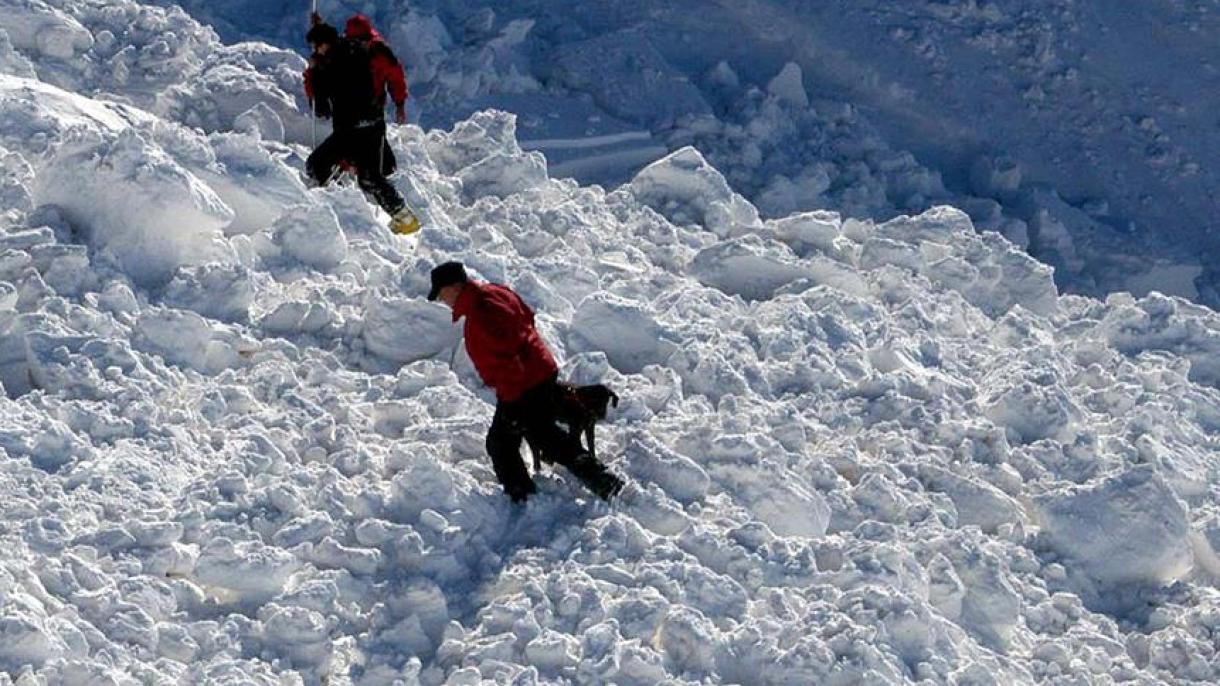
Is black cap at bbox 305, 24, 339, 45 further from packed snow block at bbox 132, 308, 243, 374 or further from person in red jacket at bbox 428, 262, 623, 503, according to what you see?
person in red jacket at bbox 428, 262, 623, 503

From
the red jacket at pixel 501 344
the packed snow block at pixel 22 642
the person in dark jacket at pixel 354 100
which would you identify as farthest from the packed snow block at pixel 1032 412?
the packed snow block at pixel 22 642

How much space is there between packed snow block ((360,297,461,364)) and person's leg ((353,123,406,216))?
145 cm

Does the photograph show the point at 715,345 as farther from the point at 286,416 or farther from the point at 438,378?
the point at 286,416

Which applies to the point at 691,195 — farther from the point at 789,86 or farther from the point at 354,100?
the point at 789,86

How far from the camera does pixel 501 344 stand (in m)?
7.71

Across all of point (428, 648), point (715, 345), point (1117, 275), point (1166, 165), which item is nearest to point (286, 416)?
point (428, 648)

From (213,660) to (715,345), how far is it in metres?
3.55

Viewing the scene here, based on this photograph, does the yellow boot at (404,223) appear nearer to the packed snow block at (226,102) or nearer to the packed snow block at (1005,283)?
the packed snow block at (226,102)

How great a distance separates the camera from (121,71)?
11.2 metres

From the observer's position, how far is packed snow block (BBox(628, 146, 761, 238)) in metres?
11.3

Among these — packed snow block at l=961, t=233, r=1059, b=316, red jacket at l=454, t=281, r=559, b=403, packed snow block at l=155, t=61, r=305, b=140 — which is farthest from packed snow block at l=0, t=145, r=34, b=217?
packed snow block at l=961, t=233, r=1059, b=316

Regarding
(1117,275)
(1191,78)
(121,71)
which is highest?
(121,71)

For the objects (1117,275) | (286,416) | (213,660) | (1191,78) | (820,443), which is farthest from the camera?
(1191,78)

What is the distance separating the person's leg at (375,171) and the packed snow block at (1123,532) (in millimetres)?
3943
